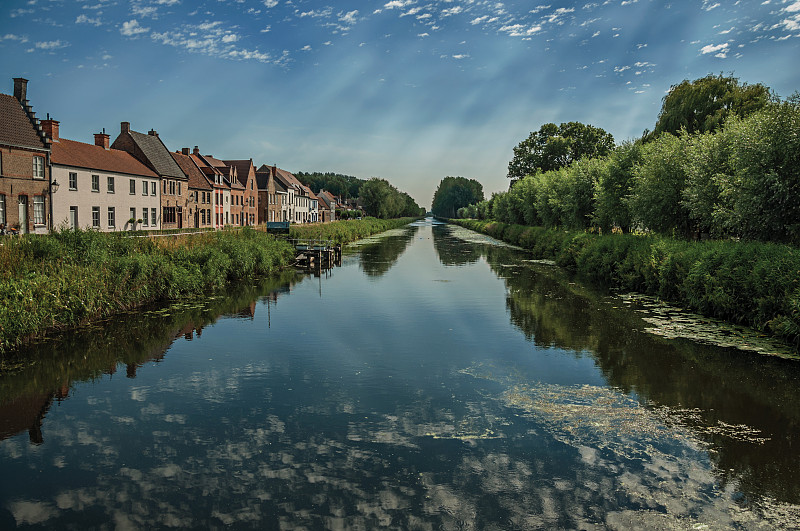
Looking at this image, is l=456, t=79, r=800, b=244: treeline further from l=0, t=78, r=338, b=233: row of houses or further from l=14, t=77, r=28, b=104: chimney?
l=14, t=77, r=28, b=104: chimney

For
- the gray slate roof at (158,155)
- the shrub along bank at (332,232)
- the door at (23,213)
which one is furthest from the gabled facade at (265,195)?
the door at (23,213)

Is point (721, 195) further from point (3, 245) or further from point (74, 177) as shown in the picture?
point (74, 177)

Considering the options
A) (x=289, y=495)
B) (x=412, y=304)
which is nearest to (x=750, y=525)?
(x=289, y=495)

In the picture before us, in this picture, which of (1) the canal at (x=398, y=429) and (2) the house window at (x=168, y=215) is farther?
(2) the house window at (x=168, y=215)

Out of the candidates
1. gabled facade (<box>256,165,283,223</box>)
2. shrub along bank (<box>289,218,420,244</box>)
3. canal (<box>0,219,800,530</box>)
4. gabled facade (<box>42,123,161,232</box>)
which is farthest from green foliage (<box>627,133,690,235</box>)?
gabled facade (<box>256,165,283,223</box>)

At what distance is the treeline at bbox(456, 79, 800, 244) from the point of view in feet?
55.3

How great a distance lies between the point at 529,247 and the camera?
170ft

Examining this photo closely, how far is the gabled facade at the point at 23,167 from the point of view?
111ft

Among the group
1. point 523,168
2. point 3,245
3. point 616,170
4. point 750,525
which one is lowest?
point 750,525

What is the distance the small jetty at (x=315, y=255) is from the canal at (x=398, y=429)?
59.6ft

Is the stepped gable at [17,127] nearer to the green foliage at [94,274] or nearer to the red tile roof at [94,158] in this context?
the red tile roof at [94,158]

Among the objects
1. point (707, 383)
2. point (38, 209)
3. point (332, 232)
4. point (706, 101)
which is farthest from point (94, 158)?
point (706, 101)

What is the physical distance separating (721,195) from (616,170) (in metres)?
13.5

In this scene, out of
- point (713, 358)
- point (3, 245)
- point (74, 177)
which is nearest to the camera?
point (713, 358)
